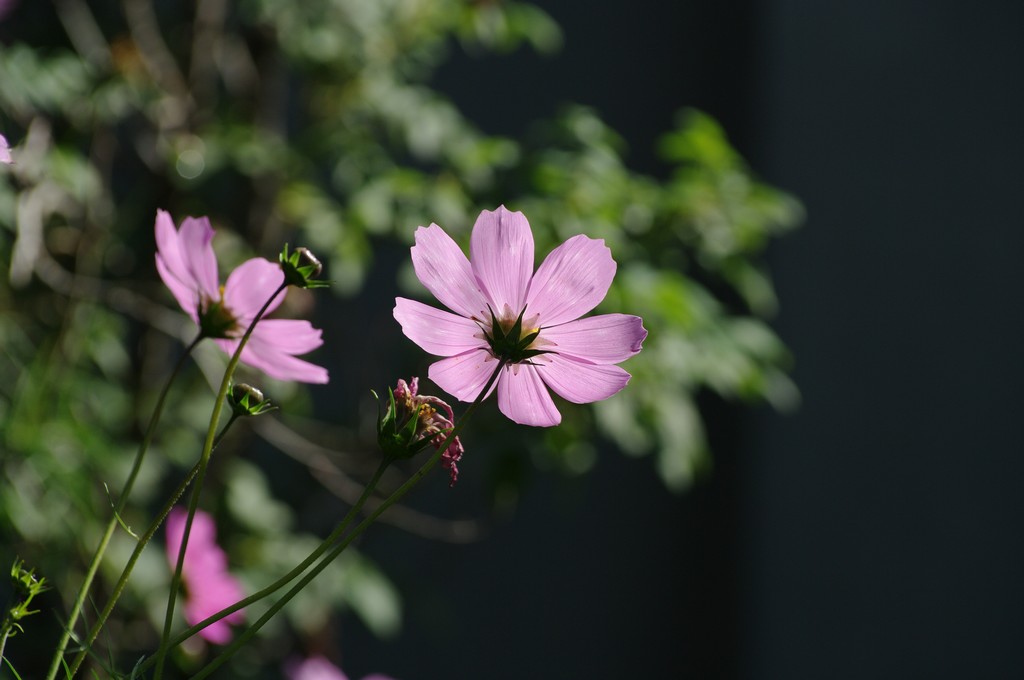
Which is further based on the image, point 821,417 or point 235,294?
point 821,417

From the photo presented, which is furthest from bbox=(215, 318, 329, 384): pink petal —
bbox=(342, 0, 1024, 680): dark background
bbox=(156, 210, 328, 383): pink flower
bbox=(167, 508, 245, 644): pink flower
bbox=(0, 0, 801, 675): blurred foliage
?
bbox=(342, 0, 1024, 680): dark background

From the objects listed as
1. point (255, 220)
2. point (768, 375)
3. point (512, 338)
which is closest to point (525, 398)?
point (512, 338)

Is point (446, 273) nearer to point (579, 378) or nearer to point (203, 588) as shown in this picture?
point (579, 378)

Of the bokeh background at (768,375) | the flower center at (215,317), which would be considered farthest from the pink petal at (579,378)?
the bokeh background at (768,375)

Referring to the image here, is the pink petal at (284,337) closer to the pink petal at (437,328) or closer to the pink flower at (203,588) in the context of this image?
the pink petal at (437,328)

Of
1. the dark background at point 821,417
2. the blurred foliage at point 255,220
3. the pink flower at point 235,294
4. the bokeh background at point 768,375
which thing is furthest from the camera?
the dark background at point 821,417

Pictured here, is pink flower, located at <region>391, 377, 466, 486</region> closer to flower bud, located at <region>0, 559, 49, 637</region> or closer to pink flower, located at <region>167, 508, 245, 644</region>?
flower bud, located at <region>0, 559, 49, 637</region>
